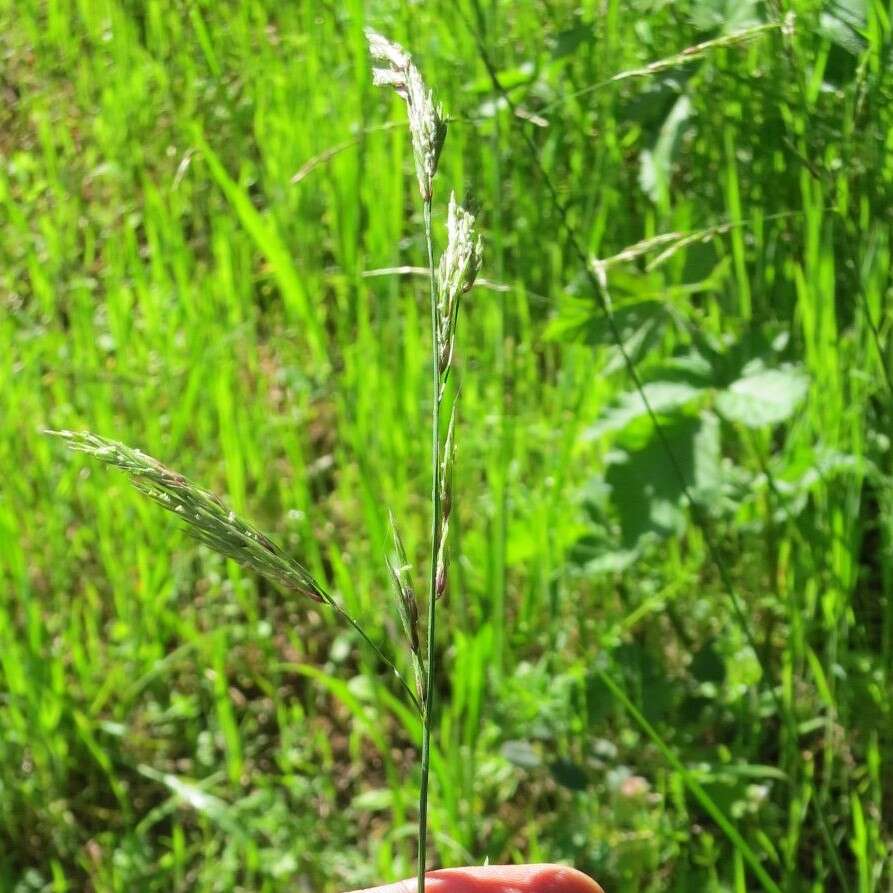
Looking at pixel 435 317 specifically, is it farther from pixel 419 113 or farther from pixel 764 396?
pixel 764 396

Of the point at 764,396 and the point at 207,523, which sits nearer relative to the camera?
the point at 207,523

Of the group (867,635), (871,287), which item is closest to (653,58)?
(871,287)

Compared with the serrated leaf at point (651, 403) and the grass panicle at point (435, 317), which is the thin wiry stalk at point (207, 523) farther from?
the serrated leaf at point (651, 403)

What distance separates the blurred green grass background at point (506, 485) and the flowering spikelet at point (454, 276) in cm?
47

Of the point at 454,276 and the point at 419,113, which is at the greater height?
the point at 419,113

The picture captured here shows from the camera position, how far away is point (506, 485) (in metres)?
1.87

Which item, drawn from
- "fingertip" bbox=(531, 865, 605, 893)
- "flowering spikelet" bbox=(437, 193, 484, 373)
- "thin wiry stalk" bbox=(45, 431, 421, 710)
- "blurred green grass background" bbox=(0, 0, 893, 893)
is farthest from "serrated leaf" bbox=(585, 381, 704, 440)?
"thin wiry stalk" bbox=(45, 431, 421, 710)

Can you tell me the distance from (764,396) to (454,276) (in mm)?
945

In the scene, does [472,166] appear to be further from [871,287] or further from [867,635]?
[867,635]

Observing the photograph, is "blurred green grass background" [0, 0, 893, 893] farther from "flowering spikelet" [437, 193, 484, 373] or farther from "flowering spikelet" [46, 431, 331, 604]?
"flowering spikelet" [46, 431, 331, 604]

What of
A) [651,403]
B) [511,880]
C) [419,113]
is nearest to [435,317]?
[419,113]

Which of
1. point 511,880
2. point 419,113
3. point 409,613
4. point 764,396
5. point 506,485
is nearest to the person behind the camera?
point 409,613

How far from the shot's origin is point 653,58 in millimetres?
1934

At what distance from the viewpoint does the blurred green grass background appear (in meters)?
1.66
